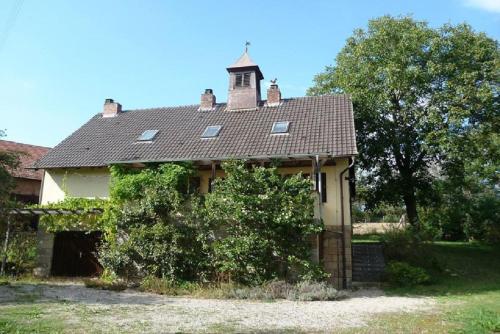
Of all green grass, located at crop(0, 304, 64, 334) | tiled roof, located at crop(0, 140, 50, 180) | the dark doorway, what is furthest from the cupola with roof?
green grass, located at crop(0, 304, 64, 334)

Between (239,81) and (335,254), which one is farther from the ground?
(239,81)

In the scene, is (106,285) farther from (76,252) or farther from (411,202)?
(411,202)

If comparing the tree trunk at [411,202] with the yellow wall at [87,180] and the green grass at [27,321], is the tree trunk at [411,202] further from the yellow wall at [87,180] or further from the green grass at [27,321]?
the green grass at [27,321]

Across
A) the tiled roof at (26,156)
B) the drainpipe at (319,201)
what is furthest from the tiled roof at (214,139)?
the tiled roof at (26,156)

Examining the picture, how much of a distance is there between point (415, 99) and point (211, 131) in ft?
39.5

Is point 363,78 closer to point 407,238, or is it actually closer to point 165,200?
point 407,238

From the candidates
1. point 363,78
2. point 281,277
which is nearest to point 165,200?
point 281,277

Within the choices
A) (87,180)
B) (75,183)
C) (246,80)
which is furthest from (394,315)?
(75,183)

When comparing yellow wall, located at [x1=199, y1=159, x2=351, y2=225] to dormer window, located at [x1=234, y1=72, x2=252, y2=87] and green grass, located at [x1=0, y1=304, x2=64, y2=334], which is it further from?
green grass, located at [x1=0, y1=304, x2=64, y2=334]

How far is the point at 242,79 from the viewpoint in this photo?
20.3 metres

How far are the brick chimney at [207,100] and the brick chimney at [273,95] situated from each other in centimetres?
→ 286

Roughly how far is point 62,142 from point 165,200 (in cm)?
840

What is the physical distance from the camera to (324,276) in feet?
42.1

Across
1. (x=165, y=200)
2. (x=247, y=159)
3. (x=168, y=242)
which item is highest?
(x=247, y=159)
